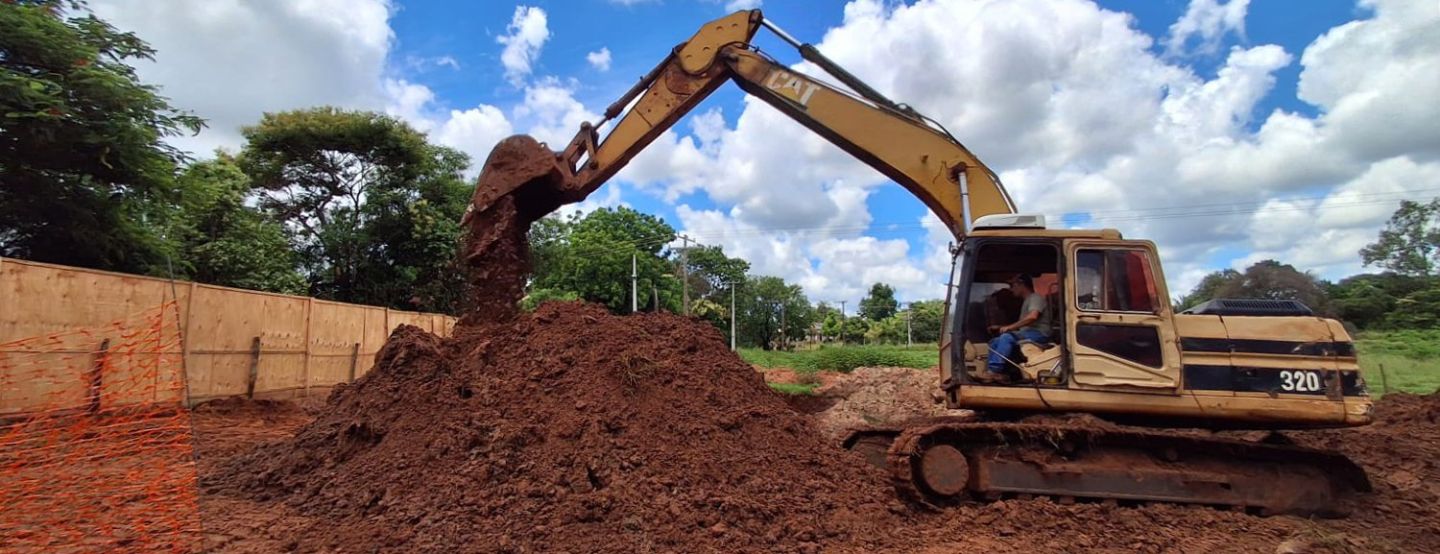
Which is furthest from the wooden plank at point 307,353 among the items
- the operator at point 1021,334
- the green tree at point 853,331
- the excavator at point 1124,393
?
the green tree at point 853,331

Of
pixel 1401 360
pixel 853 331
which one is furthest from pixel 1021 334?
pixel 853 331

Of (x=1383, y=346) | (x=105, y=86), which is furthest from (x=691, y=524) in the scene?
(x=1383, y=346)

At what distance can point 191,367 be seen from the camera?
936cm

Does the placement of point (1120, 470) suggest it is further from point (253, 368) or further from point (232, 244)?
point (232, 244)

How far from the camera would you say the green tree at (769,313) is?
55875 millimetres

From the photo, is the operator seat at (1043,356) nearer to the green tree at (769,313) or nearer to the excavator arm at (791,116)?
the excavator arm at (791,116)

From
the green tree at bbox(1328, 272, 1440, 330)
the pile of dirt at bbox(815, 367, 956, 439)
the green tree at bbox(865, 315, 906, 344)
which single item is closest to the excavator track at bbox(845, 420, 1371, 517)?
the pile of dirt at bbox(815, 367, 956, 439)

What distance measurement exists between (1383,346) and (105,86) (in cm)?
2711

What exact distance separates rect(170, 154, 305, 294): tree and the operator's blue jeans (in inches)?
556

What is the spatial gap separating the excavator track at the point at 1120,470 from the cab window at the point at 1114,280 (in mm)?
930

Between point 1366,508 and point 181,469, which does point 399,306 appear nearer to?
point 181,469

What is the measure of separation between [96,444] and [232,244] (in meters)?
9.73

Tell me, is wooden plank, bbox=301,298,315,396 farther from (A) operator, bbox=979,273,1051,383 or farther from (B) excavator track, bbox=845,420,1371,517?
(A) operator, bbox=979,273,1051,383

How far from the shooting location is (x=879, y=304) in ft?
242
